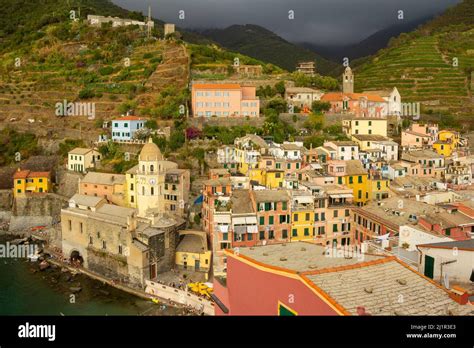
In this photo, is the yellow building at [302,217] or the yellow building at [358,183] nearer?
the yellow building at [302,217]

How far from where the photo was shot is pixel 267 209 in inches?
911

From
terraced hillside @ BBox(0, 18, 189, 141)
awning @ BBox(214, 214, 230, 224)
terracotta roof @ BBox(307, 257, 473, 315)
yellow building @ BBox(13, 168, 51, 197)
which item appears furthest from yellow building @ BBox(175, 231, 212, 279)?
terraced hillside @ BBox(0, 18, 189, 141)

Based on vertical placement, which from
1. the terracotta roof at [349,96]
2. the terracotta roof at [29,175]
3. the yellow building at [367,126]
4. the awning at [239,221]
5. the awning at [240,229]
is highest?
the terracotta roof at [349,96]

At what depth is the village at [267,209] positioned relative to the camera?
26.9 ft

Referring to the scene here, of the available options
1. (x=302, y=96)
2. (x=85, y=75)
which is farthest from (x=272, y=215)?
(x=85, y=75)

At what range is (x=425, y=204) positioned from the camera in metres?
22.3

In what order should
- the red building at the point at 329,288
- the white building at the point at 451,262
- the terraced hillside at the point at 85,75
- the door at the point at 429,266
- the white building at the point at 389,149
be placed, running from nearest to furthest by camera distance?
the red building at the point at 329,288, the white building at the point at 451,262, the door at the point at 429,266, the white building at the point at 389,149, the terraced hillside at the point at 85,75

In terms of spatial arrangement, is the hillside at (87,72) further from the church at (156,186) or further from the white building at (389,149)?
the white building at (389,149)

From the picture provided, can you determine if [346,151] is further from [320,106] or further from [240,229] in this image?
[240,229]

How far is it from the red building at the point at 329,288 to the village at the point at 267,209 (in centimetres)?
3

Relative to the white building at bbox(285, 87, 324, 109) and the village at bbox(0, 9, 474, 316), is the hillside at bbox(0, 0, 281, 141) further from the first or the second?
the white building at bbox(285, 87, 324, 109)

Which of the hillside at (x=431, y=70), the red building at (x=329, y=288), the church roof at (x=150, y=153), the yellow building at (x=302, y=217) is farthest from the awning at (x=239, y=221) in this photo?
the hillside at (x=431, y=70)

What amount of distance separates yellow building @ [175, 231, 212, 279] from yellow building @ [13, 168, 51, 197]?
14.3 m
